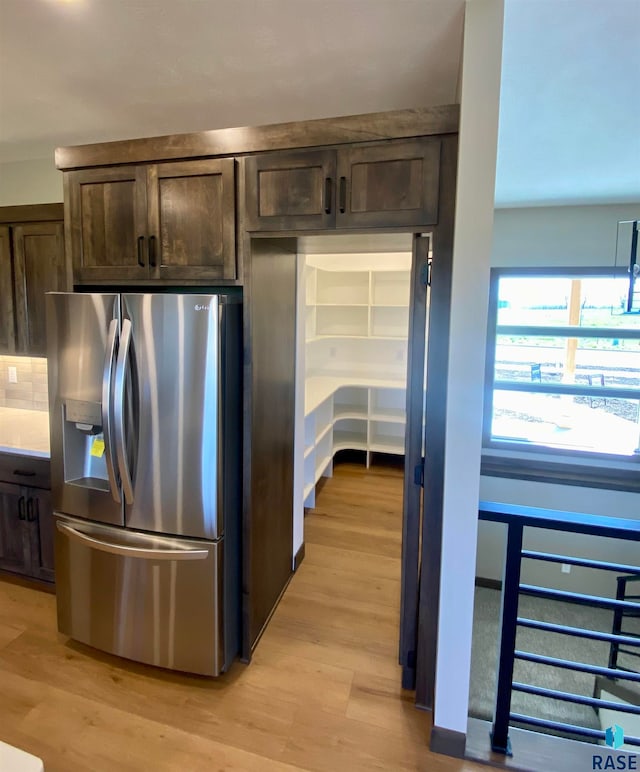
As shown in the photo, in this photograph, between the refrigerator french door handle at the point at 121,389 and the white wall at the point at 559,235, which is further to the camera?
the white wall at the point at 559,235

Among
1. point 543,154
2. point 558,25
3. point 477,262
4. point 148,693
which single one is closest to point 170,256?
point 477,262

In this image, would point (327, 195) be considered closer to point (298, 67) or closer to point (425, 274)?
point (425, 274)

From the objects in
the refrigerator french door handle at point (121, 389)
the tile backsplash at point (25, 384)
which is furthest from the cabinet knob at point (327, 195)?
the tile backsplash at point (25, 384)

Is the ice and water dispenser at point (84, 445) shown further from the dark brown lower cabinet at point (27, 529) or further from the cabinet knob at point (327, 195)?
the cabinet knob at point (327, 195)

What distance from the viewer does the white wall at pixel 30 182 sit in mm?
3051

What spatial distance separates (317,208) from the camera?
180 cm

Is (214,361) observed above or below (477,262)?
below

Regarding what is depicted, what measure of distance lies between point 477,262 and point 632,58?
114 cm

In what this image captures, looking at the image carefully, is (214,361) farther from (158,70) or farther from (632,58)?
(632,58)

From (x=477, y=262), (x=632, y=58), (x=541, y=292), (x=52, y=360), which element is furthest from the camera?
(x=541, y=292)

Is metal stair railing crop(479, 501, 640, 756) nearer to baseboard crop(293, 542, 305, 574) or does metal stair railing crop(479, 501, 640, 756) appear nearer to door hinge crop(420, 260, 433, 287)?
door hinge crop(420, 260, 433, 287)

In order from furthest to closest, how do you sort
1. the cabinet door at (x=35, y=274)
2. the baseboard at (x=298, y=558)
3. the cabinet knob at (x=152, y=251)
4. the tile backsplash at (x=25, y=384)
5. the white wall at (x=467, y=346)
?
1. the tile backsplash at (x=25, y=384)
2. the baseboard at (x=298, y=558)
3. the cabinet door at (x=35, y=274)
4. the cabinet knob at (x=152, y=251)
5. the white wall at (x=467, y=346)

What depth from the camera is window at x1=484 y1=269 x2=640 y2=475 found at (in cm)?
392

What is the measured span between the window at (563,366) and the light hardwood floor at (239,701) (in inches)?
92.3
